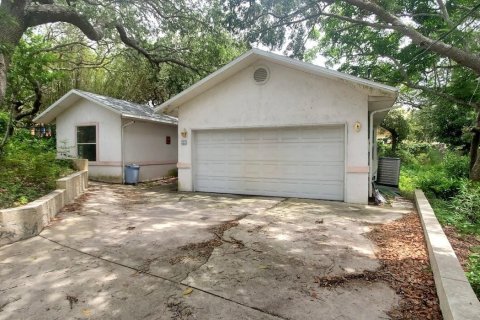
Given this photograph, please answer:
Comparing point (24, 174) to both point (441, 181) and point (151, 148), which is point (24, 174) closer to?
point (151, 148)

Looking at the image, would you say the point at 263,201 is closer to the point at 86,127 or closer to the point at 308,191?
the point at 308,191

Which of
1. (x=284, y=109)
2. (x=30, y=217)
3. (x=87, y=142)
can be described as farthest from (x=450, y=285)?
(x=87, y=142)

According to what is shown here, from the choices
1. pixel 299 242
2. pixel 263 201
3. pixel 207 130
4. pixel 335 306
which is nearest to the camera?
pixel 335 306

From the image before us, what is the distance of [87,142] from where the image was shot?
42.1ft

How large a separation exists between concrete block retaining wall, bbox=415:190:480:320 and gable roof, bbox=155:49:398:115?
164 inches

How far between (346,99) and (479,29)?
5.73 m

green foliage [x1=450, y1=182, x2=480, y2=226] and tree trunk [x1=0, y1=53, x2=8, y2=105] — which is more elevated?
tree trunk [x1=0, y1=53, x2=8, y2=105]

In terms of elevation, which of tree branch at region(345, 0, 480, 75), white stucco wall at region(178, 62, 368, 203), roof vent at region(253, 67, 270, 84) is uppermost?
tree branch at region(345, 0, 480, 75)

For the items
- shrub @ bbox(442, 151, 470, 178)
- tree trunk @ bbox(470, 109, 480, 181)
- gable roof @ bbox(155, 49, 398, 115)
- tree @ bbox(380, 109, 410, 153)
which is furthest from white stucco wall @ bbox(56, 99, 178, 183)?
tree @ bbox(380, 109, 410, 153)

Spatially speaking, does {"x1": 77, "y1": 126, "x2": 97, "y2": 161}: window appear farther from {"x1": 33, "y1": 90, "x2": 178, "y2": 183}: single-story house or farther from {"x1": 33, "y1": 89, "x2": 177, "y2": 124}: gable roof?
{"x1": 33, "y1": 89, "x2": 177, "y2": 124}: gable roof

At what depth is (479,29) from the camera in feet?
32.1

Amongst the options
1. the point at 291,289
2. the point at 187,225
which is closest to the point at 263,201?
the point at 187,225

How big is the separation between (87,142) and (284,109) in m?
8.73

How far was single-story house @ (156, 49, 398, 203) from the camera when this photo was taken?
8102 millimetres
